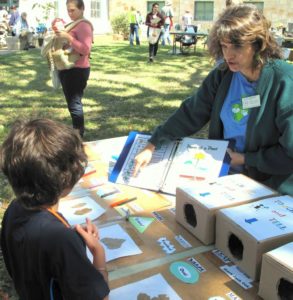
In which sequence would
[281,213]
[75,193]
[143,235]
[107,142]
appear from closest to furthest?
1. [281,213]
2. [143,235]
3. [75,193]
4. [107,142]

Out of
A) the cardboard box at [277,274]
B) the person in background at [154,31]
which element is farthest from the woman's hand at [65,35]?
the person in background at [154,31]

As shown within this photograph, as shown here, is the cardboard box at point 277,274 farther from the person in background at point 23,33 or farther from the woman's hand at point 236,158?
the person in background at point 23,33

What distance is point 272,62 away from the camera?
1.60 metres

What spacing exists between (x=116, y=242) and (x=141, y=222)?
159 mm

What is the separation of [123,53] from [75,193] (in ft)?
31.4

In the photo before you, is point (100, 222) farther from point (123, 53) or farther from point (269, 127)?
point (123, 53)

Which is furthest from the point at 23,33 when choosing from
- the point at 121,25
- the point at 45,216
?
the point at 45,216

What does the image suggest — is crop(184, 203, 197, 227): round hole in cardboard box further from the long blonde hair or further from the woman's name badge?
the long blonde hair

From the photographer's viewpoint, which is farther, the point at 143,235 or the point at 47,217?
the point at 143,235

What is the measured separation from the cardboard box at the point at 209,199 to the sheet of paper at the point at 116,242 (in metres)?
0.21

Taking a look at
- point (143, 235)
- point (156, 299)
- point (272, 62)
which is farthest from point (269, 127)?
point (156, 299)

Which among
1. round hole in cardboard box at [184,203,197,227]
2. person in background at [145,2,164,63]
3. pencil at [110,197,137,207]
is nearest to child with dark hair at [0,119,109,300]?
round hole in cardboard box at [184,203,197,227]

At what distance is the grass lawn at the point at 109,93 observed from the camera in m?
4.32

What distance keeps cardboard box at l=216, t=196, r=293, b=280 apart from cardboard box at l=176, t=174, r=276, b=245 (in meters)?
0.04
